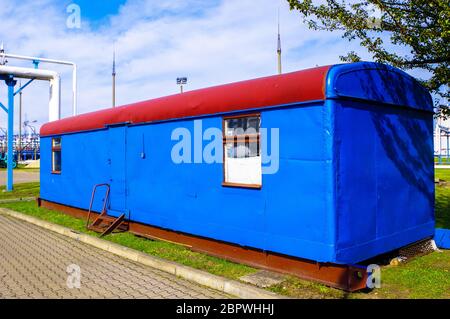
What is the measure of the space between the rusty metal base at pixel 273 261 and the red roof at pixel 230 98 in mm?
2021

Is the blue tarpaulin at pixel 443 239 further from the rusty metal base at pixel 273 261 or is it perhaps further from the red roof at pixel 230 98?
the red roof at pixel 230 98

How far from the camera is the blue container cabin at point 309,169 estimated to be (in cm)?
489

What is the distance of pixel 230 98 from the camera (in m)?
6.04

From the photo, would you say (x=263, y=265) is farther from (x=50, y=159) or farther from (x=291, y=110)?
(x=50, y=159)

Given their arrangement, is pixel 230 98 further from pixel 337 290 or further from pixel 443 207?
pixel 443 207

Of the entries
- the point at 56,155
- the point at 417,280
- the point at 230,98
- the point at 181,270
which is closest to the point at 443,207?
the point at 417,280

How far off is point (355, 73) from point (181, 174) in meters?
3.33

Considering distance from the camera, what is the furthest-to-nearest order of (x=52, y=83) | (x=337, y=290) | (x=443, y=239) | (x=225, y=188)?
(x=52, y=83)
(x=443, y=239)
(x=225, y=188)
(x=337, y=290)

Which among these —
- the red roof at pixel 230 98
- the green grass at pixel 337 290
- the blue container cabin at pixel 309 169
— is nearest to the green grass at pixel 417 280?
the green grass at pixel 337 290

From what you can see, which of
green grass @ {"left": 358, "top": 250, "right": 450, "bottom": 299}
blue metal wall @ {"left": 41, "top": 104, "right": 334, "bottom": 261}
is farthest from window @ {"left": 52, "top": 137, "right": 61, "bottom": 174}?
green grass @ {"left": 358, "top": 250, "right": 450, "bottom": 299}

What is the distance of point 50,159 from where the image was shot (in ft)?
39.3

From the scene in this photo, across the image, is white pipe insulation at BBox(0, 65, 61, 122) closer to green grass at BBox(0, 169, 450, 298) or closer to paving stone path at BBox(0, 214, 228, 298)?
paving stone path at BBox(0, 214, 228, 298)

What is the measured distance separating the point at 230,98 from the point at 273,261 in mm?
2416
